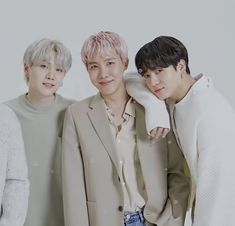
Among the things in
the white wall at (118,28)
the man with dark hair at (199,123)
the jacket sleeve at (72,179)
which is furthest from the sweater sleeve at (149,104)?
the white wall at (118,28)

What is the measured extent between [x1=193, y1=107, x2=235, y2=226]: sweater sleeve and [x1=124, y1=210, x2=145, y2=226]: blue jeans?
213 mm

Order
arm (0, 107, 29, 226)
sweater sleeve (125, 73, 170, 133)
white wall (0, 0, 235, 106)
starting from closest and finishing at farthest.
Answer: arm (0, 107, 29, 226) → sweater sleeve (125, 73, 170, 133) → white wall (0, 0, 235, 106)

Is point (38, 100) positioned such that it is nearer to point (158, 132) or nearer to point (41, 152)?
point (41, 152)

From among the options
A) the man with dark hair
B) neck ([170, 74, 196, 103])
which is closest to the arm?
the man with dark hair

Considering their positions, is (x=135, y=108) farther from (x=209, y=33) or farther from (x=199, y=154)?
(x=209, y=33)

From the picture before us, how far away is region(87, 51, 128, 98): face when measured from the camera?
5.68 ft

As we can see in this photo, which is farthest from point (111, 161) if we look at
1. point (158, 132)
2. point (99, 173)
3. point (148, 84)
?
point (148, 84)

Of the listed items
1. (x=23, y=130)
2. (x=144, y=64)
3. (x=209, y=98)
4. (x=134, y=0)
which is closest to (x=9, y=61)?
(x=134, y=0)

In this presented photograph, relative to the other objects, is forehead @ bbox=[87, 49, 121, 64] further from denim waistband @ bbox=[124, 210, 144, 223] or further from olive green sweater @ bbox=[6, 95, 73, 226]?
denim waistband @ bbox=[124, 210, 144, 223]

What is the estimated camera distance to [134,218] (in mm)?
1750

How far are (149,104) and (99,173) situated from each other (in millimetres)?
277

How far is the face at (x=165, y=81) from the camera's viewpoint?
1.71 metres

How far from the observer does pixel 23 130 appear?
1782 mm

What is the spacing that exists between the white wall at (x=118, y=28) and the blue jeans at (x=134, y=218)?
0.94 meters
